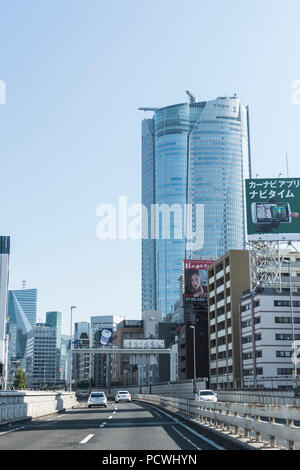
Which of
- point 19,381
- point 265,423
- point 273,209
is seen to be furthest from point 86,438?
point 19,381

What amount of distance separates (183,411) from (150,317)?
159079 millimetres

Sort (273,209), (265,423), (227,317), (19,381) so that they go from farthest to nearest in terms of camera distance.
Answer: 1. (19,381)
2. (227,317)
3. (273,209)
4. (265,423)

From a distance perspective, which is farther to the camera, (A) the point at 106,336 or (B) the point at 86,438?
(A) the point at 106,336

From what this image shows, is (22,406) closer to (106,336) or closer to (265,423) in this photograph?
(265,423)

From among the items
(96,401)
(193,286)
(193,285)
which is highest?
(193,285)

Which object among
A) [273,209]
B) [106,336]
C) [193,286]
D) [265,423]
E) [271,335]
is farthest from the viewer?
[106,336]

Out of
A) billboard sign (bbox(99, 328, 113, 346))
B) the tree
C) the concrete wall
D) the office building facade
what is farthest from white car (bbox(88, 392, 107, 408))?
the tree

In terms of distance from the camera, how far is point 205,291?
132750mm

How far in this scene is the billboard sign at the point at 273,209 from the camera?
265 feet

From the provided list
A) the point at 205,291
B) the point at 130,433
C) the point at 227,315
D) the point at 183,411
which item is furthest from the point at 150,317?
the point at 130,433

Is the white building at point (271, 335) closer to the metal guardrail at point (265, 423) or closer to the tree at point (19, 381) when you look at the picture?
the metal guardrail at point (265, 423)

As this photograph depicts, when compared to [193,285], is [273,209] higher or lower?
higher

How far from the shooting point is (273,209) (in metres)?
80.5
